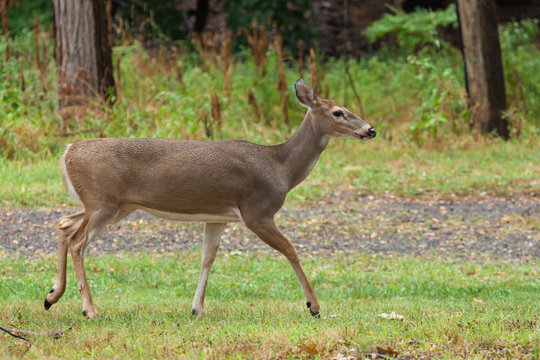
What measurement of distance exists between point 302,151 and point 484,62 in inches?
351

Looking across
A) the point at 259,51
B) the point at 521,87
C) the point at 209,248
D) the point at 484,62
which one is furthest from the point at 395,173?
the point at 209,248

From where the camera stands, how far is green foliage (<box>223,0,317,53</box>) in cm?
2050

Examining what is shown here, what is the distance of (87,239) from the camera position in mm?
5973

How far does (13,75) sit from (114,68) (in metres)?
1.85

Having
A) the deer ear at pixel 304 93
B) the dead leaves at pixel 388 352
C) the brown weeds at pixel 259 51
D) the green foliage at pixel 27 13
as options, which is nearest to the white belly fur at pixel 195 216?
the deer ear at pixel 304 93

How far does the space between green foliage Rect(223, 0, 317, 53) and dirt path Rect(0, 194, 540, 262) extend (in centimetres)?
1043

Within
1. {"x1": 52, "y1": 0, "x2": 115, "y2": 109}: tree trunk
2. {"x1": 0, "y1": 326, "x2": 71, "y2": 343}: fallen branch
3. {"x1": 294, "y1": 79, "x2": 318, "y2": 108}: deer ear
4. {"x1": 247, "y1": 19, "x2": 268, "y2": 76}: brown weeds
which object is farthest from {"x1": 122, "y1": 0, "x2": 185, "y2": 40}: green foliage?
{"x1": 0, "y1": 326, "x2": 71, "y2": 343}: fallen branch

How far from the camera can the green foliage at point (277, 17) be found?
20500 mm

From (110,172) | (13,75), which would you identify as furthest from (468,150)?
(110,172)

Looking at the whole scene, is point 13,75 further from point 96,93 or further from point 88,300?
point 88,300

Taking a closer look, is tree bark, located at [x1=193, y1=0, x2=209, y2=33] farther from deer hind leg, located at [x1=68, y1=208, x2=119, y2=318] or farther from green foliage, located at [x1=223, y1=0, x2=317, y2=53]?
deer hind leg, located at [x1=68, y1=208, x2=119, y2=318]

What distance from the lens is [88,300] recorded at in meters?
5.97

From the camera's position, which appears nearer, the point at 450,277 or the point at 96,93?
the point at 450,277

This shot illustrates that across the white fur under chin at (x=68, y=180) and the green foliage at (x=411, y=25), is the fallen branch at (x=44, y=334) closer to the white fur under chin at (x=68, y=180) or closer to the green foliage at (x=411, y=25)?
the white fur under chin at (x=68, y=180)
